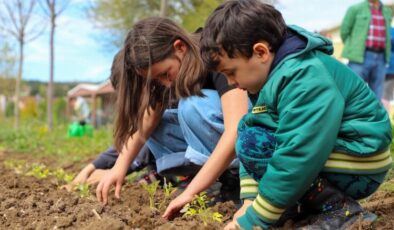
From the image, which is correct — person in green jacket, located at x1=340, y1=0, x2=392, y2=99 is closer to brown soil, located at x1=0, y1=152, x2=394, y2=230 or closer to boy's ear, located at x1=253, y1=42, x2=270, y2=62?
brown soil, located at x1=0, y1=152, x2=394, y2=230

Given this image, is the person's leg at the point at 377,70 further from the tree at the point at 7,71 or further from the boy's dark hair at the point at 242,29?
the tree at the point at 7,71

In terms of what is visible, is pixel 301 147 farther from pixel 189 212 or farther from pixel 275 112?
pixel 189 212

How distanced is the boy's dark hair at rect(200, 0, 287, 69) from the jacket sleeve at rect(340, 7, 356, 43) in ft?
14.1

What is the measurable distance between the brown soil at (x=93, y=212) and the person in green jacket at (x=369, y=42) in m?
3.44

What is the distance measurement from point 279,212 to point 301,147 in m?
0.26

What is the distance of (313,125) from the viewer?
1662 millimetres

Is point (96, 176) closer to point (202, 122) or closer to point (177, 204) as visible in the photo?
point (202, 122)

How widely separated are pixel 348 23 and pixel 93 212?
462cm

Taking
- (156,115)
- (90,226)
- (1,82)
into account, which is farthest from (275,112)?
(1,82)

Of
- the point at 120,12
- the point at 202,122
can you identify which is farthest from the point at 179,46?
the point at 120,12

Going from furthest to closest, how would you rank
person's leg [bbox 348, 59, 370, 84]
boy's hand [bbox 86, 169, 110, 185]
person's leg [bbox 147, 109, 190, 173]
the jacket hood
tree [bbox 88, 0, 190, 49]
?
tree [bbox 88, 0, 190, 49]
person's leg [bbox 348, 59, 370, 84]
boy's hand [bbox 86, 169, 110, 185]
person's leg [bbox 147, 109, 190, 173]
the jacket hood

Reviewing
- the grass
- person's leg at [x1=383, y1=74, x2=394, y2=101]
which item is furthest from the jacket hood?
person's leg at [x1=383, y1=74, x2=394, y2=101]

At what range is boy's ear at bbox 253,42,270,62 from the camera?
6.10 ft

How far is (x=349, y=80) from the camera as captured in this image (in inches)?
71.7
